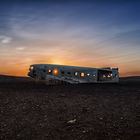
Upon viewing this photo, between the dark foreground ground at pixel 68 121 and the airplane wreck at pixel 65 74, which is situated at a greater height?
the airplane wreck at pixel 65 74

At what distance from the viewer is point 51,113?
15.4 m

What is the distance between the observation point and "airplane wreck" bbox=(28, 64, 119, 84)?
148ft

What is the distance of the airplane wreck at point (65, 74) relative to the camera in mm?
45106

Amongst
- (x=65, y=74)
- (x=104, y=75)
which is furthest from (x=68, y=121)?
(x=104, y=75)

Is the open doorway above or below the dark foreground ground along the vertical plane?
above

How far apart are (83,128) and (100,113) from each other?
3460 mm

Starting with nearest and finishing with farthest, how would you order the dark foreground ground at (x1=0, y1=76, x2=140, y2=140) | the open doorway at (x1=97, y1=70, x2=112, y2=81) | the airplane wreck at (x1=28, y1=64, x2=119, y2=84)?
the dark foreground ground at (x1=0, y1=76, x2=140, y2=140) → the airplane wreck at (x1=28, y1=64, x2=119, y2=84) → the open doorway at (x1=97, y1=70, x2=112, y2=81)

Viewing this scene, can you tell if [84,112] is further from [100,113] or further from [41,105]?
[41,105]

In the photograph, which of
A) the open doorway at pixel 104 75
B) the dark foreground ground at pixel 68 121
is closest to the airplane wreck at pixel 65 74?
the open doorway at pixel 104 75

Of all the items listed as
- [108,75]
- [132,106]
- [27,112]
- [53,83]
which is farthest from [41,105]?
[108,75]

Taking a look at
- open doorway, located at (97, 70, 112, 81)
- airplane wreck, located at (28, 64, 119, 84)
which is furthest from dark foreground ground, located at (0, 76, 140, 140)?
open doorway, located at (97, 70, 112, 81)

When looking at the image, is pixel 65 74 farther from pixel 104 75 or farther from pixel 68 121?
pixel 68 121

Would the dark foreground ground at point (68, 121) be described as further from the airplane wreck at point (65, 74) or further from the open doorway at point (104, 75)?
the open doorway at point (104, 75)

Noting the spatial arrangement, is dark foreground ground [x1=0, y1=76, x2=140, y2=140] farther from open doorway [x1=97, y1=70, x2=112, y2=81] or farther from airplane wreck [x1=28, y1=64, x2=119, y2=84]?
open doorway [x1=97, y1=70, x2=112, y2=81]
